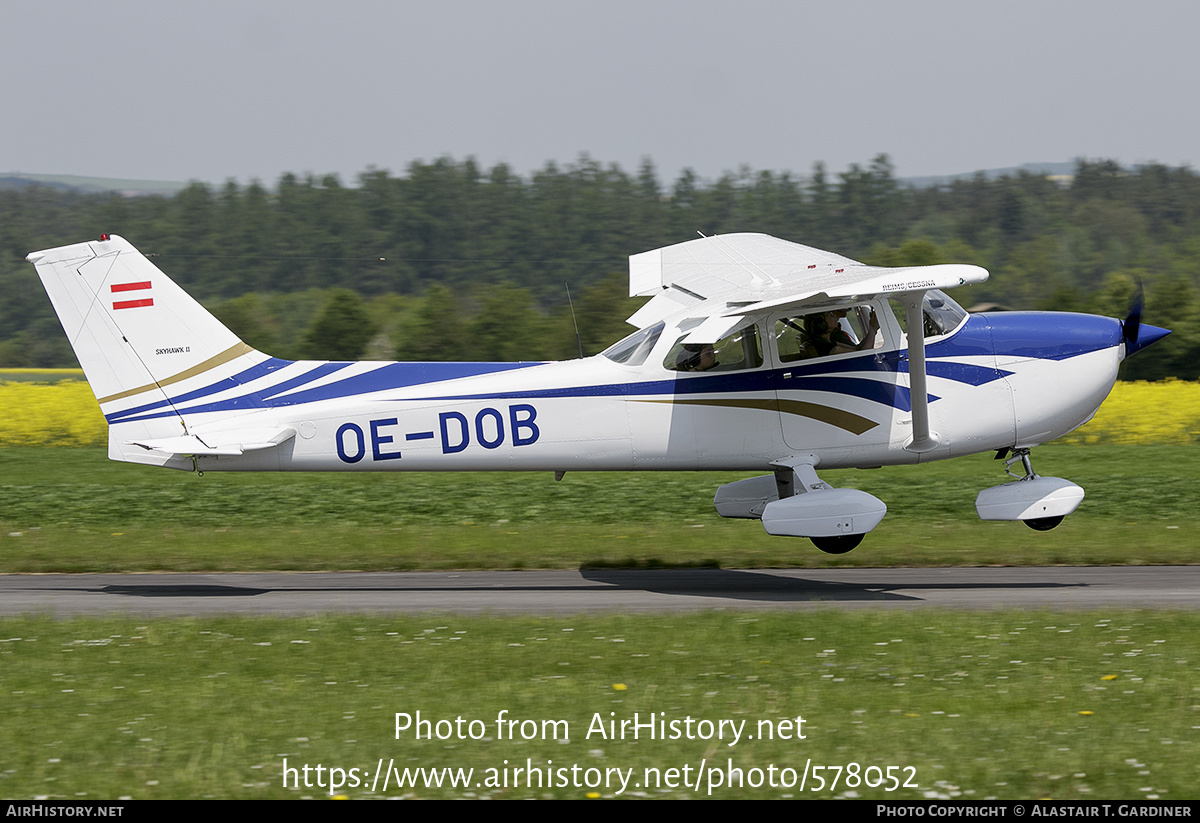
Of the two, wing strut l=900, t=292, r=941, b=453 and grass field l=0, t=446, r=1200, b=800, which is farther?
wing strut l=900, t=292, r=941, b=453

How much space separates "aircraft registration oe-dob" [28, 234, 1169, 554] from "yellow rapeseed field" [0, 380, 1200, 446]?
11840 mm

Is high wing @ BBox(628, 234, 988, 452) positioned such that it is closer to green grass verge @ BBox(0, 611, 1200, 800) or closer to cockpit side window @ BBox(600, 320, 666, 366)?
cockpit side window @ BBox(600, 320, 666, 366)

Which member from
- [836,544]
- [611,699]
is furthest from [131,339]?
[836,544]

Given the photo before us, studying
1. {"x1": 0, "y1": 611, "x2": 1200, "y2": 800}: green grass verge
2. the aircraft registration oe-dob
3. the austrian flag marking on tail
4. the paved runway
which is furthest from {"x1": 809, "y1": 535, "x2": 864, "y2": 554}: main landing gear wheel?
the austrian flag marking on tail

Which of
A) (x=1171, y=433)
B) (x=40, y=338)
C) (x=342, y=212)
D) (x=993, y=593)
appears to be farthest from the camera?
(x=342, y=212)

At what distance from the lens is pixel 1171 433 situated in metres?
22.5

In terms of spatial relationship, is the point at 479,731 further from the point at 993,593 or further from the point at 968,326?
the point at 968,326

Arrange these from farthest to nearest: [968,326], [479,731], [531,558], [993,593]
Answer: [531,558]
[968,326]
[993,593]
[479,731]

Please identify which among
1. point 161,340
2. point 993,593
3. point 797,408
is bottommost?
point 993,593

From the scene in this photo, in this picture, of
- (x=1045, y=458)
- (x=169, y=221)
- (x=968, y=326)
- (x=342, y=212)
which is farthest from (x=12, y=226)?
(x=968, y=326)

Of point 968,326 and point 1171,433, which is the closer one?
point 968,326

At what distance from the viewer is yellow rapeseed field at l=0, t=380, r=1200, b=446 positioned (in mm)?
22656

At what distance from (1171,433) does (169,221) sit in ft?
186

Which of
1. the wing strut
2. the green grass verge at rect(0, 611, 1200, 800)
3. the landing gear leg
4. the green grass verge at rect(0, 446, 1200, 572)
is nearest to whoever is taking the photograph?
the green grass verge at rect(0, 611, 1200, 800)
